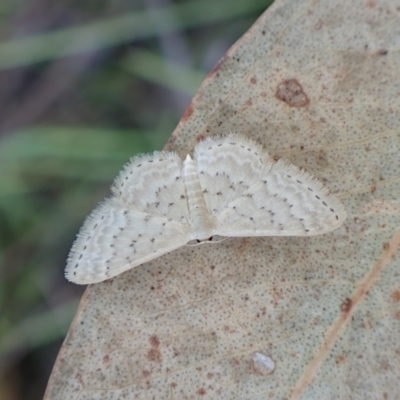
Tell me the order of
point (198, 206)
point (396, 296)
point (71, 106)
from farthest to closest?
point (71, 106) < point (198, 206) < point (396, 296)

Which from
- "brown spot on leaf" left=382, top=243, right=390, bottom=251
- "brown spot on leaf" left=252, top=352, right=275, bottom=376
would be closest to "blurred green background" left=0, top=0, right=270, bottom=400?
"brown spot on leaf" left=252, top=352, right=275, bottom=376

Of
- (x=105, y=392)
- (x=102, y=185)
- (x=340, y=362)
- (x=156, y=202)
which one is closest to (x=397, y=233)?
(x=340, y=362)

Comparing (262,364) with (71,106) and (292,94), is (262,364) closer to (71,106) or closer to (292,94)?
(292,94)

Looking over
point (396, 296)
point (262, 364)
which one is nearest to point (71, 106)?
point (262, 364)

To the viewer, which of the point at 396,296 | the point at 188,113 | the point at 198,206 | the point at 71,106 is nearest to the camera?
the point at 396,296

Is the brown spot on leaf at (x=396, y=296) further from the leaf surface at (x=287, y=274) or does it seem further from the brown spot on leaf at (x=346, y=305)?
the brown spot on leaf at (x=346, y=305)

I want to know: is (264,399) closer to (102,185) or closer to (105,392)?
(105,392)

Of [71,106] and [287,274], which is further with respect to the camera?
[71,106]
